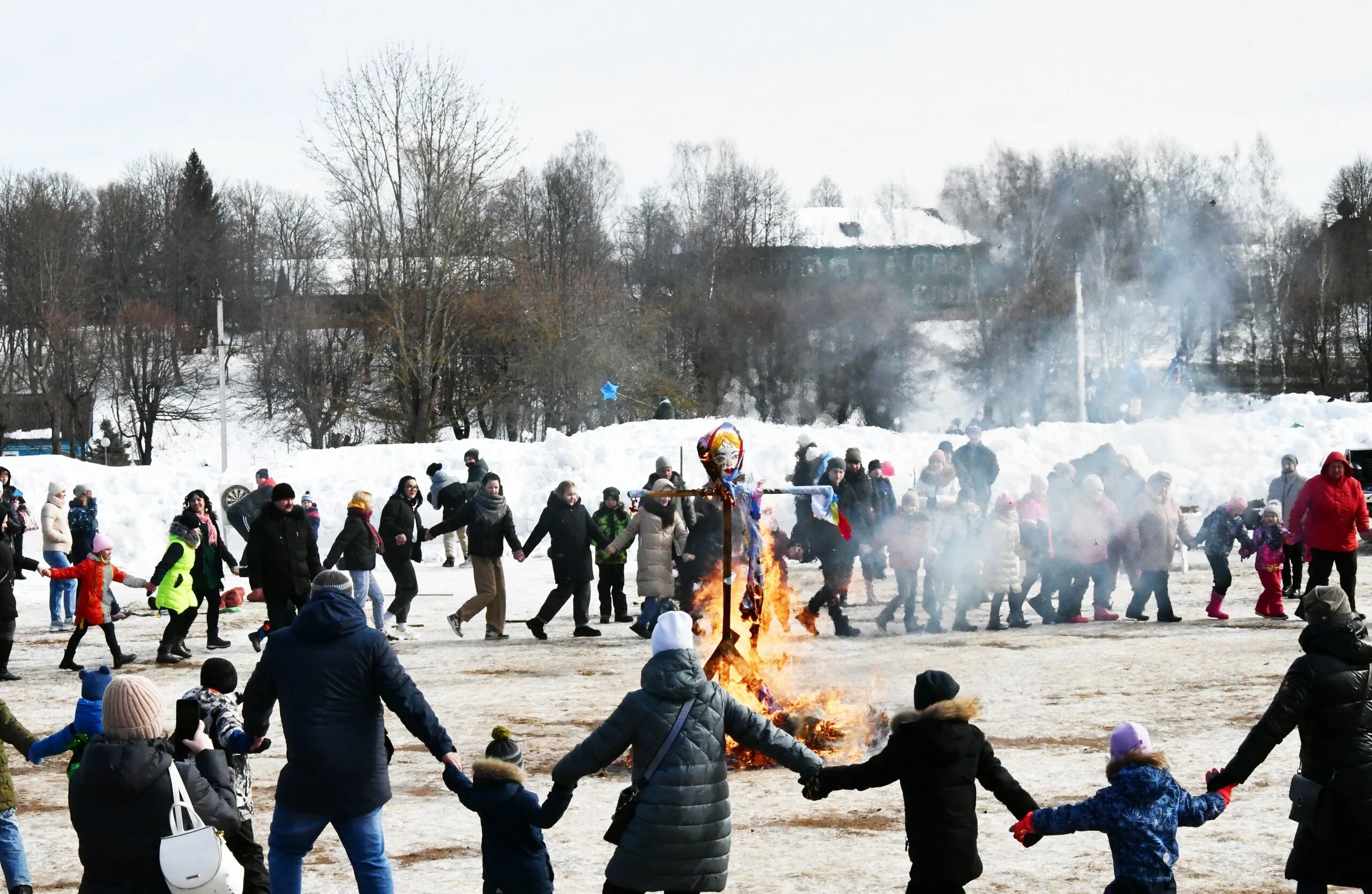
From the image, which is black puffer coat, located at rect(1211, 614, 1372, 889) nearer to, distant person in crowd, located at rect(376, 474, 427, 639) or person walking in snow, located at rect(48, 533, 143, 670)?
person walking in snow, located at rect(48, 533, 143, 670)

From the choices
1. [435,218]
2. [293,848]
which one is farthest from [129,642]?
[435,218]

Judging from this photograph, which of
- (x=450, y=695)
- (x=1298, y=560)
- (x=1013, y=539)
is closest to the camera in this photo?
(x=450, y=695)

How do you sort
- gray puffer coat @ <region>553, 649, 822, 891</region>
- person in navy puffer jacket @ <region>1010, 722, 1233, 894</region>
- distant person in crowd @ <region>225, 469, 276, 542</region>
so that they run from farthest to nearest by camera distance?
distant person in crowd @ <region>225, 469, 276, 542</region>, gray puffer coat @ <region>553, 649, 822, 891</region>, person in navy puffer jacket @ <region>1010, 722, 1233, 894</region>

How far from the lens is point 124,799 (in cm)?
495

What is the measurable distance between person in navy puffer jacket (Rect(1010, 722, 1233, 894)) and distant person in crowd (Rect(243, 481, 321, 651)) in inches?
401

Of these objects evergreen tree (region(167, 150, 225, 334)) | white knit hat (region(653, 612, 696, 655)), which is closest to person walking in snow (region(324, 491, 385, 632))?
white knit hat (region(653, 612, 696, 655))

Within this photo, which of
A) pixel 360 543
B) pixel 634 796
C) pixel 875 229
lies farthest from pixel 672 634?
pixel 875 229

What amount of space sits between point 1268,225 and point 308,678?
2526 centimetres

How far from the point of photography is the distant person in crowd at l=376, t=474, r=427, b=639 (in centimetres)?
1673

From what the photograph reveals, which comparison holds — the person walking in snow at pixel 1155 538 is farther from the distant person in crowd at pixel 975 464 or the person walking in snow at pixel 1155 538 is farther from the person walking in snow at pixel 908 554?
the distant person in crowd at pixel 975 464

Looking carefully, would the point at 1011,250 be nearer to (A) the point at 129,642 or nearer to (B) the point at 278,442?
(A) the point at 129,642

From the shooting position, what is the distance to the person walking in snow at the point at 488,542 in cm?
1639

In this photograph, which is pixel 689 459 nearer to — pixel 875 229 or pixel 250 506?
pixel 250 506

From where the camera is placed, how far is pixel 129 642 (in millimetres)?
17094
